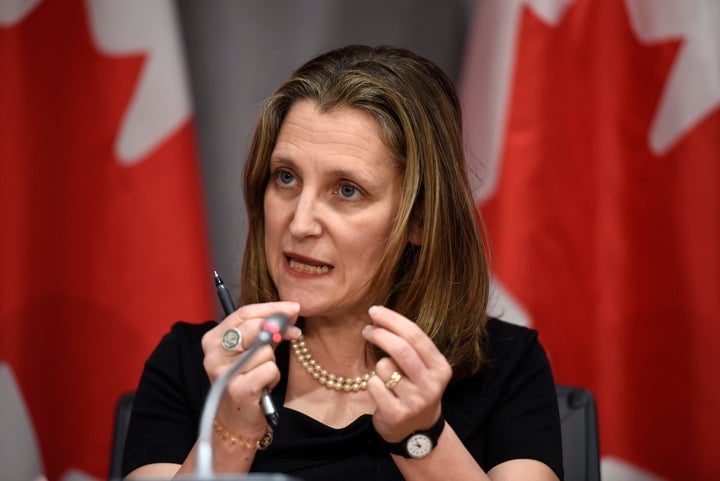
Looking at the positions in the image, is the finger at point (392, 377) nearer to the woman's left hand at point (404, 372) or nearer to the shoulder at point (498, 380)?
A: the woman's left hand at point (404, 372)

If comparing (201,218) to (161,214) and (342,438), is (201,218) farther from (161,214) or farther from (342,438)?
(342,438)

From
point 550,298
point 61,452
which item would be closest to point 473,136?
point 550,298

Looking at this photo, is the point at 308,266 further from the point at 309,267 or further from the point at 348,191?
the point at 348,191

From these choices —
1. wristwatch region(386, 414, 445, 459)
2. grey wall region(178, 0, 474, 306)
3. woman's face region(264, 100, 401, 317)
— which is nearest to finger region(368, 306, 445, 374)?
wristwatch region(386, 414, 445, 459)

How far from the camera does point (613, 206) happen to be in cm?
240

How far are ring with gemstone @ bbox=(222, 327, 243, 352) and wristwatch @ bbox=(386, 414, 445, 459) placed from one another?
30 centimetres

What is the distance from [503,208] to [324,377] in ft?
2.90

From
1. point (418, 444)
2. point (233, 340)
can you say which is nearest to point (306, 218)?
point (233, 340)

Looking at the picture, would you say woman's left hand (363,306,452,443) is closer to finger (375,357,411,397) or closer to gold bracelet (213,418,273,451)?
finger (375,357,411,397)

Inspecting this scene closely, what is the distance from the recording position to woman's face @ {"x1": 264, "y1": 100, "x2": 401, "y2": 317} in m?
1.59

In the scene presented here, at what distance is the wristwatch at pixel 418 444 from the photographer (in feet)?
4.69

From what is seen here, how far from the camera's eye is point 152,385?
1.75 metres

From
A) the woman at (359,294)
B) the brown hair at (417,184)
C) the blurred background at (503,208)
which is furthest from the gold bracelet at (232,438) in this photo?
the blurred background at (503,208)

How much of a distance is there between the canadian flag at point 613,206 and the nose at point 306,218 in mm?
845
